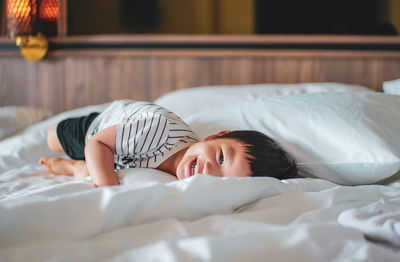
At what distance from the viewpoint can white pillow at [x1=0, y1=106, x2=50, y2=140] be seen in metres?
1.29

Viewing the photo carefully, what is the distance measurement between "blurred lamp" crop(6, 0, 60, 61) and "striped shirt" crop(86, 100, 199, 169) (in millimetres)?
861

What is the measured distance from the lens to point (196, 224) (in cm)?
54

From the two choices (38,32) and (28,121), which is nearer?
(28,121)

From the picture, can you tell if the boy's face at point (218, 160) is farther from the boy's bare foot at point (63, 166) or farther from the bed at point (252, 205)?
the boy's bare foot at point (63, 166)

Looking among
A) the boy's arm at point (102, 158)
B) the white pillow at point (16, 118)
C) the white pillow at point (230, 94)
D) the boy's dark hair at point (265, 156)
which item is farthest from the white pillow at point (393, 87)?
the white pillow at point (16, 118)

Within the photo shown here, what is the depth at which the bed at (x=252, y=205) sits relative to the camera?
0.45m

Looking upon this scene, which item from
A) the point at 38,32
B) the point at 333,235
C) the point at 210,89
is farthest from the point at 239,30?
the point at 333,235

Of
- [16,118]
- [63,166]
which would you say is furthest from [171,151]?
[16,118]

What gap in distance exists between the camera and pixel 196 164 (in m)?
0.83

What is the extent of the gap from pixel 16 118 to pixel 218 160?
2.90 ft

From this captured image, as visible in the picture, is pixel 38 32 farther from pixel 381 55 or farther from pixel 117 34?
pixel 381 55

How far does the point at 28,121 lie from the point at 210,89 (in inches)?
26.9

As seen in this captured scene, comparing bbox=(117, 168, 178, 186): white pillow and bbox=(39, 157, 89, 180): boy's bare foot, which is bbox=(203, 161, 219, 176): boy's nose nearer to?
bbox=(117, 168, 178, 186): white pillow

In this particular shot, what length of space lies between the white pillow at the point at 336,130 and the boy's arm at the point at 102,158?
0.84 feet
